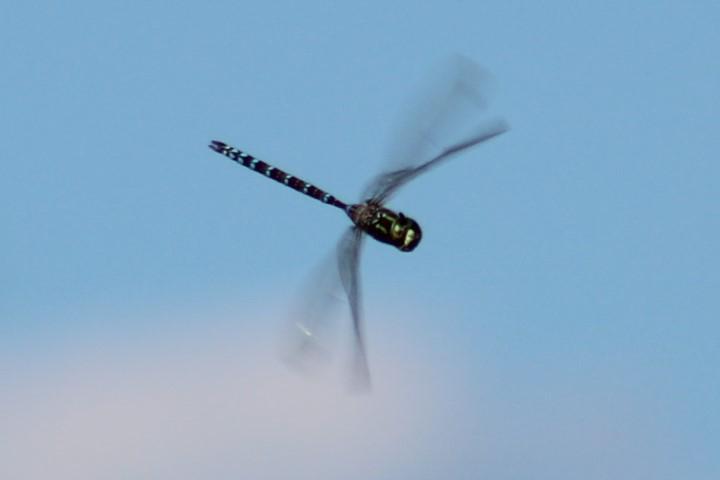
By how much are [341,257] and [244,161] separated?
572 cm

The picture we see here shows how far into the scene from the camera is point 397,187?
3072 centimetres

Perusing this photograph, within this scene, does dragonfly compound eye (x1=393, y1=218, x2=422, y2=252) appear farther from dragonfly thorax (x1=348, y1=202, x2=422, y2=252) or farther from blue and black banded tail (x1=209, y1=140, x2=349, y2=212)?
blue and black banded tail (x1=209, y1=140, x2=349, y2=212)

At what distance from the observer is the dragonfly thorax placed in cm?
3097

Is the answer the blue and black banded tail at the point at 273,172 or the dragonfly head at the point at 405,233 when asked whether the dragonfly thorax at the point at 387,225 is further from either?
the blue and black banded tail at the point at 273,172

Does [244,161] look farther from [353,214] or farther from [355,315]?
[355,315]

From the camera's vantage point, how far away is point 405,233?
31.2 metres

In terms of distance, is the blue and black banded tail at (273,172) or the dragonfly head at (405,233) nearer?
the dragonfly head at (405,233)

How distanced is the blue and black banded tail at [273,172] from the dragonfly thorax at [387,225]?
2890 mm

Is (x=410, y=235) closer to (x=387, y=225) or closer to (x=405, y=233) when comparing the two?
(x=405, y=233)

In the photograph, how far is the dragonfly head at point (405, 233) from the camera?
3105 cm

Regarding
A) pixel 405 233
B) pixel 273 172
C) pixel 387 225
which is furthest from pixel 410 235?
pixel 273 172

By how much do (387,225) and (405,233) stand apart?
19.5 inches

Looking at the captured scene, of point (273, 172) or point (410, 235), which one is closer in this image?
point (410, 235)

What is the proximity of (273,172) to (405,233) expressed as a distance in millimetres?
5123
